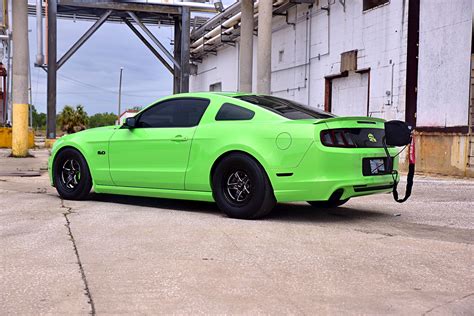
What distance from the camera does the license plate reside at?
19.0ft

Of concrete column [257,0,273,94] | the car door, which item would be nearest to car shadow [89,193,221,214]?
the car door

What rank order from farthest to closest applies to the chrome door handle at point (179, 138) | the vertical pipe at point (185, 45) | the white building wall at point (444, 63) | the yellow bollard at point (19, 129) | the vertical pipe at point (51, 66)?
1. the vertical pipe at point (185, 45)
2. the vertical pipe at point (51, 66)
3. the yellow bollard at point (19, 129)
4. the white building wall at point (444, 63)
5. the chrome door handle at point (179, 138)

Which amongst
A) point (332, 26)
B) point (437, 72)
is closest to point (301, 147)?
point (437, 72)

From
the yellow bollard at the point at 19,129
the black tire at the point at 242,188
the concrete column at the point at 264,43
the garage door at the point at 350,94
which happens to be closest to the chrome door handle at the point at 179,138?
the black tire at the point at 242,188

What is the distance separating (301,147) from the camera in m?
5.48

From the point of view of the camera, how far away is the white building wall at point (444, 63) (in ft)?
41.9

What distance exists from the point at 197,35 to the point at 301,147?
30.7 metres

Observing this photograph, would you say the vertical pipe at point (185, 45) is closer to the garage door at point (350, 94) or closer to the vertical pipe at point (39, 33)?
the vertical pipe at point (39, 33)

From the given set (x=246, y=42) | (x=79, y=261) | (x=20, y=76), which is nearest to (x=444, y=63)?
(x=246, y=42)

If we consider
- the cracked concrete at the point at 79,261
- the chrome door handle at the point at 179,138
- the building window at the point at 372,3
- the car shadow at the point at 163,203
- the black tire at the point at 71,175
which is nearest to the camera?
the cracked concrete at the point at 79,261

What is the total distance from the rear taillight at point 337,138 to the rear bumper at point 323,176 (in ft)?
0.22

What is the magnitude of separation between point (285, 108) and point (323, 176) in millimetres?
1130

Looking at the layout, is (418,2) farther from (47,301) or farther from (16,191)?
(47,301)

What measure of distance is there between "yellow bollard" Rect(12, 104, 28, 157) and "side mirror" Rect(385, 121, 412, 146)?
14.9m
